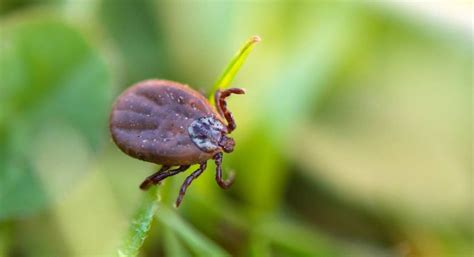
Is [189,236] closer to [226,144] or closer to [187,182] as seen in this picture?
[187,182]

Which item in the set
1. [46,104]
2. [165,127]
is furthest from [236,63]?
[46,104]

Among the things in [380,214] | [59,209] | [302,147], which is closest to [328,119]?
[302,147]

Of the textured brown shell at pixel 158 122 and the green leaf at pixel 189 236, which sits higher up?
the textured brown shell at pixel 158 122

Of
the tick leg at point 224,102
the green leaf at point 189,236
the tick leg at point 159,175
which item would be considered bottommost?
the green leaf at point 189,236

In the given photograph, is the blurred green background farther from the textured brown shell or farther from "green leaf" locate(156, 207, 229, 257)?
the textured brown shell

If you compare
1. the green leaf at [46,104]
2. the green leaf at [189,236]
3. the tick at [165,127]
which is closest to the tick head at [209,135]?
the tick at [165,127]

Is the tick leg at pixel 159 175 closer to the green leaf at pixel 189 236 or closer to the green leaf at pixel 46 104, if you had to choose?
the green leaf at pixel 189 236

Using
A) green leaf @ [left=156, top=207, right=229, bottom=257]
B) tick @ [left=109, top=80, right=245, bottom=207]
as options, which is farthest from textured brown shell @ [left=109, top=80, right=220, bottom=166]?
green leaf @ [left=156, top=207, right=229, bottom=257]
